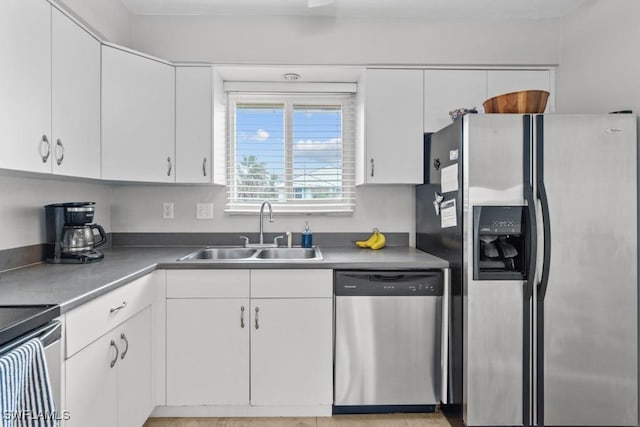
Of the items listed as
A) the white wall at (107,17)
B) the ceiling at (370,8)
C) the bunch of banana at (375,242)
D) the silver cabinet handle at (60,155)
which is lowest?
the bunch of banana at (375,242)

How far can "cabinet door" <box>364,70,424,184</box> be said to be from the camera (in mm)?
2449

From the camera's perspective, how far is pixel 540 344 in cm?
185

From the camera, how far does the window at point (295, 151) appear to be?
9.24 ft

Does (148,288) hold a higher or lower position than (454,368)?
higher

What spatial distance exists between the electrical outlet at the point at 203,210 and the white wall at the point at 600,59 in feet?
8.11

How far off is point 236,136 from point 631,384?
2.75m

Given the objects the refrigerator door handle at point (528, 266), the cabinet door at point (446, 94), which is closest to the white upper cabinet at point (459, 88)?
the cabinet door at point (446, 94)

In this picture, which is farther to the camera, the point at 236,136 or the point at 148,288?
the point at 236,136

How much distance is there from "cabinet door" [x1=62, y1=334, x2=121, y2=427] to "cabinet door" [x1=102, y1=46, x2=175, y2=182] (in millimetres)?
1034

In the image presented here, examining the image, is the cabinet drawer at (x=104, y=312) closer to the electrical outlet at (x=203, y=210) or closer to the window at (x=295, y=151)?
the electrical outlet at (x=203, y=210)

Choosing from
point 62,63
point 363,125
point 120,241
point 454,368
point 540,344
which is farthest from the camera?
point 120,241

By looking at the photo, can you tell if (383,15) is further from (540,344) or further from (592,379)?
(592,379)

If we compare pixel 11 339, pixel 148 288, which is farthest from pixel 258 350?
pixel 11 339

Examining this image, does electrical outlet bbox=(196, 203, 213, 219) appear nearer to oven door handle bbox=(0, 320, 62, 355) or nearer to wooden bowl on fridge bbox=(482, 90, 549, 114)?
oven door handle bbox=(0, 320, 62, 355)
